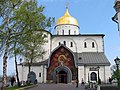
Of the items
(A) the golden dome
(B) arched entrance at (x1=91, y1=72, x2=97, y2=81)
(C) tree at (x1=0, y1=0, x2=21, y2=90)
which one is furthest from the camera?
(A) the golden dome

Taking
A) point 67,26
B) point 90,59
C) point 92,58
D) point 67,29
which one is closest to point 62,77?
point 90,59

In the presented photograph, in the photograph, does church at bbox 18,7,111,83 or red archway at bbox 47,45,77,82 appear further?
red archway at bbox 47,45,77,82

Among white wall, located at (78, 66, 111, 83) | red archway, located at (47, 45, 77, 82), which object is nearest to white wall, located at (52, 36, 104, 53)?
red archway, located at (47, 45, 77, 82)

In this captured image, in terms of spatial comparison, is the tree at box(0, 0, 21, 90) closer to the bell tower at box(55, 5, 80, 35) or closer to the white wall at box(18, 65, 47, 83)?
the white wall at box(18, 65, 47, 83)

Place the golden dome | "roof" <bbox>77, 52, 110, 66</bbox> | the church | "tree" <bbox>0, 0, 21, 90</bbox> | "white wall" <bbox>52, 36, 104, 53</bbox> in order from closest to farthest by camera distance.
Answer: "tree" <bbox>0, 0, 21, 90</bbox>, the church, "roof" <bbox>77, 52, 110, 66</bbox>, "white wall" <bbox>52, 36, 104, 53</bbox>, the golden dome

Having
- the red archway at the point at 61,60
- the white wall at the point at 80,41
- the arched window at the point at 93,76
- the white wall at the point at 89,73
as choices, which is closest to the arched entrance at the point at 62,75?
the red archway at the point at 61,60

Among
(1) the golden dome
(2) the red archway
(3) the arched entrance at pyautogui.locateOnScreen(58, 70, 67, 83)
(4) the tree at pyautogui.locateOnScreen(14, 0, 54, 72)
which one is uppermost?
(1) the golden dome

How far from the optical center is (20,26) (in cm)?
2395

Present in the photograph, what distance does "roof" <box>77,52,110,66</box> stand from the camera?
2253 inches

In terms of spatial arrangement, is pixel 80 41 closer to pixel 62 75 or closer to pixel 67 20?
pixel 67 20

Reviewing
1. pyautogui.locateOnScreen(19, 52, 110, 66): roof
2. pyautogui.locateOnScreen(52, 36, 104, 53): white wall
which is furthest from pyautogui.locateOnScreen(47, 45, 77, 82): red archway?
pyautogui.locateOnScreen(52, 36, 104, 53): white wall

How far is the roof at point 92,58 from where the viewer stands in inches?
2253

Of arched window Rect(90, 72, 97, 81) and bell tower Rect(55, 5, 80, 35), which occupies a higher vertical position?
bell tower Rect(55, 5, 80, 35)

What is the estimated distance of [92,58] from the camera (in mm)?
59594
